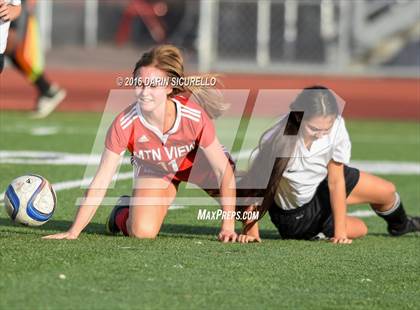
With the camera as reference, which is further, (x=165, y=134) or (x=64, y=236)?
(x=165, y=134)

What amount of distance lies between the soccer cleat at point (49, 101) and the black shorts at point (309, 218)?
7.66 meters

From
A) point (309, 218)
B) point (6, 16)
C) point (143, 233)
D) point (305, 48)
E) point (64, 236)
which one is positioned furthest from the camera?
point (305, 48)

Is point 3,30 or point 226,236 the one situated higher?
point 3,30

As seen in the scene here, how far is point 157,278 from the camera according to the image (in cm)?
501

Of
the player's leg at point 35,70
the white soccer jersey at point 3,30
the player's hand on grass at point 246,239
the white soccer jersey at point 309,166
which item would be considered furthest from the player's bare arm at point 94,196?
the player's leg at point 35,70

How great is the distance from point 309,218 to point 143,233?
3.41 ft

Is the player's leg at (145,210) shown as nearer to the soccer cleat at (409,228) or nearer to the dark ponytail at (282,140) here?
the dark ponytail at (282,140)

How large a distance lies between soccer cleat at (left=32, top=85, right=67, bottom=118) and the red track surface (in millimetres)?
1267

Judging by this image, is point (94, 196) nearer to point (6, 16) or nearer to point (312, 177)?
point (312, 177)

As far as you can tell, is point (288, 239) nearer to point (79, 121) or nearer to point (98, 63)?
point (79, 121)

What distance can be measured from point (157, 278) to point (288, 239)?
188 cm

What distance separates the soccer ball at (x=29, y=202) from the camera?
20.1 ft

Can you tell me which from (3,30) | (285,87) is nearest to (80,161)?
(3,30)

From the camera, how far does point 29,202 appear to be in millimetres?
6141
